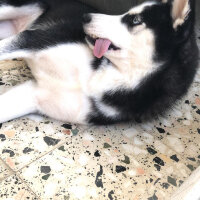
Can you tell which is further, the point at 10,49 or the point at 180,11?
the point at 10,49

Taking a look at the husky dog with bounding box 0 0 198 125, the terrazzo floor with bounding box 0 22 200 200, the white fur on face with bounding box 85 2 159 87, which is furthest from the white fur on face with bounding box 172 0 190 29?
the terrazzo floor with bounding box 0 22 200 200

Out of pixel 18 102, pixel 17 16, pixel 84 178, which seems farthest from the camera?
pixel 17 16

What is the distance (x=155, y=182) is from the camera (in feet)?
4.34

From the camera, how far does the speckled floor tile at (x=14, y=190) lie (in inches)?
45.4

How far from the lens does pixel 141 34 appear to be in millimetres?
1349

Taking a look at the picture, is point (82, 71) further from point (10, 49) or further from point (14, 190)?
point (14, 190)

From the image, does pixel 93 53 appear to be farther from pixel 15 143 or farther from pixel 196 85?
pixel 196 85

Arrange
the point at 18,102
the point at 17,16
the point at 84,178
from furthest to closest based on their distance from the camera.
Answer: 1. the point at 17,16
2. the point at 18,102
3. the point at 84,178

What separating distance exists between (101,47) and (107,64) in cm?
9

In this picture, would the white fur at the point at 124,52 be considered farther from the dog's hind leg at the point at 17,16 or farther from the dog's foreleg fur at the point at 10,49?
the dog's hind leg at the point at 17,16

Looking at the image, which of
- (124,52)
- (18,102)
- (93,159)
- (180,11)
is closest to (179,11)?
(180,11)

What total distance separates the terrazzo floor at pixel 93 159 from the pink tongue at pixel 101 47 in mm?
367

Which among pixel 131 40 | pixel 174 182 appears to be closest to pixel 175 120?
pixel 174 182

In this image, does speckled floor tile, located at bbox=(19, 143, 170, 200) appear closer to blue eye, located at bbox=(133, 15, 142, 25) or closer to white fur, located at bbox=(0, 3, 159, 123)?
white fur, located at bbox=(0, 3, 159, 123)
